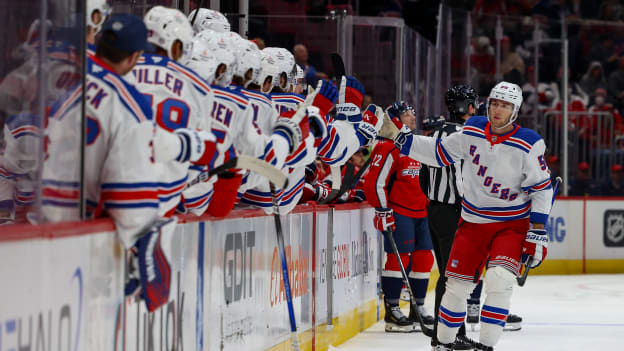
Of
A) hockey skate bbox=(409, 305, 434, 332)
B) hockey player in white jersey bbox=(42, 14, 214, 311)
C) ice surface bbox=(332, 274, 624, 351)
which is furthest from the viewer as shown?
hockey skate bbox=(409, 305, 434, 332)

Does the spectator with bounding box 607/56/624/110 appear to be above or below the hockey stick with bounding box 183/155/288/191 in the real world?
above

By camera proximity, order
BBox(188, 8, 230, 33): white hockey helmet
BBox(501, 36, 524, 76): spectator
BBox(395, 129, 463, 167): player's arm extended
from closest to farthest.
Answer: BBox(188, 8, 230, 33): white hockey helmet
BBox(395, 129, 463, 167): player's arm extended
BBox(501, 36, 524, 76): spectator

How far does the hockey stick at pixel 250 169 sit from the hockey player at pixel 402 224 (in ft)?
9.32

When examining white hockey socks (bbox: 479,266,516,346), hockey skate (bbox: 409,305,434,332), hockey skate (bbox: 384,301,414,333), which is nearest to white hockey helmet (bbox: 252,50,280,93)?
white hockey socks (bbox: 479,266,516,346)

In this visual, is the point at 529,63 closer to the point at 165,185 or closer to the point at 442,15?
the point at 442,15

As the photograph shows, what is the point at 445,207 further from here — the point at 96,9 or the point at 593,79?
the point at 593,79

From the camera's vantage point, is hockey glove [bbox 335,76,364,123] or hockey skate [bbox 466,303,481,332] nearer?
hockey glove [bbox 335,76,364,123]

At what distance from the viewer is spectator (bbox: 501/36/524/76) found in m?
10.2

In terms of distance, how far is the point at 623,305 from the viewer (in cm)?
750

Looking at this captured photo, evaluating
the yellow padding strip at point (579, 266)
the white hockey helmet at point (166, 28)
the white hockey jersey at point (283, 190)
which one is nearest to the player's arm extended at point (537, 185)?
the white hockey jersey at point (283, 190)

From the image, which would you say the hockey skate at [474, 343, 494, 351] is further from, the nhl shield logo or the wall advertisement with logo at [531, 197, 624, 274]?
the nhl shield logo

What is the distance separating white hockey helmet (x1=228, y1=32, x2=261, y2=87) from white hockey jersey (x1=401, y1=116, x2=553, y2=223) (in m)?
1.22

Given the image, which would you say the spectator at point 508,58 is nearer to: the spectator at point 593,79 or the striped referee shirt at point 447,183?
the spectator at point 593,79

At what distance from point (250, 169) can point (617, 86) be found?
9.79m
